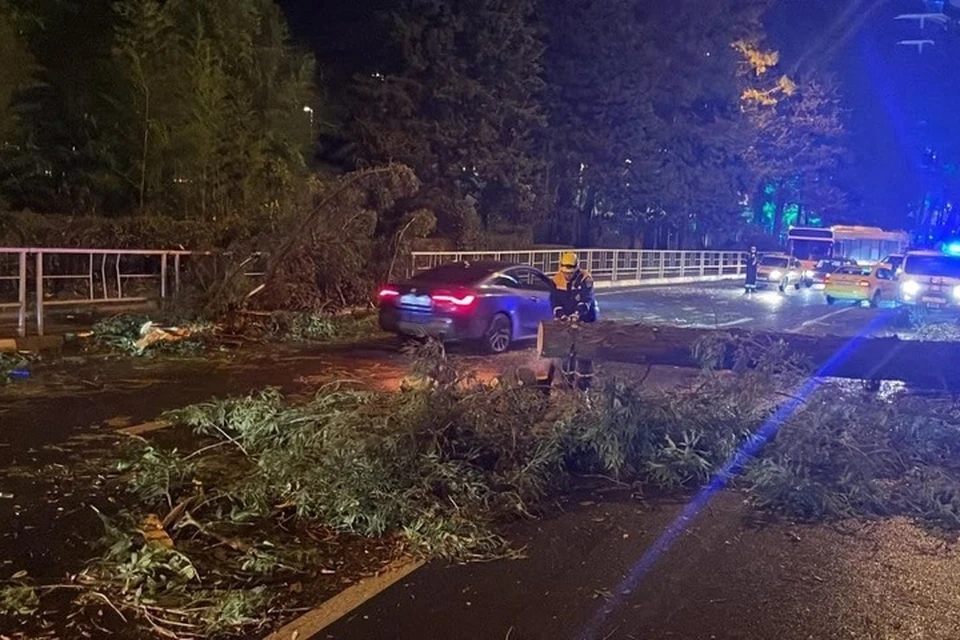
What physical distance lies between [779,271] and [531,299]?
962 inches

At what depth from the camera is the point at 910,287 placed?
26.8 meters

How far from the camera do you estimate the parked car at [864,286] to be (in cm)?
2891

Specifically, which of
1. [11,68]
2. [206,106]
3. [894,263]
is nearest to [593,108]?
[894,263]

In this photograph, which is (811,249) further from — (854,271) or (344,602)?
(344,602)

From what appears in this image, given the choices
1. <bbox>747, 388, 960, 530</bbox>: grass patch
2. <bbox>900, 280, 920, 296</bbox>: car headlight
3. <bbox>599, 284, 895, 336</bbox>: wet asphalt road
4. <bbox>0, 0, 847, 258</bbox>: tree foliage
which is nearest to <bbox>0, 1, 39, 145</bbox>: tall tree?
<bbox>0, 0, 847, 258</bbox>: tree foliage

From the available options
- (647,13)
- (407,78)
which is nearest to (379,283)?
(407,78)

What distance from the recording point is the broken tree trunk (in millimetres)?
9008

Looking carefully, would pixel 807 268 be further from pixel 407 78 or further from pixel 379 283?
pixel 379 283

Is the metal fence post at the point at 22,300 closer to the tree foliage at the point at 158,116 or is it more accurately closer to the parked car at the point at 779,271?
the tree foliage at the point at 158,116

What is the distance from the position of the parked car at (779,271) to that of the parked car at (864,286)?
Answer: 23.7 ft

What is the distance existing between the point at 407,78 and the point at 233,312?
58.4 ft

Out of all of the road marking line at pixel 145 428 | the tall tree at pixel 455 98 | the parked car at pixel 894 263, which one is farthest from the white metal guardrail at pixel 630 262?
the road marking line at pixel 145 428

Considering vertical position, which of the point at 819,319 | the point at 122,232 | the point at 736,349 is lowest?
the point at 819,319

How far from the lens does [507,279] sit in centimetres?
1498
